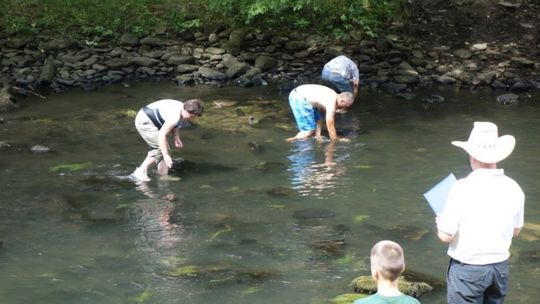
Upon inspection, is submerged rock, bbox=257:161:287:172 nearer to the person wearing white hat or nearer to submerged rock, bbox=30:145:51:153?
submerged rock, bbox=30:145:51:153

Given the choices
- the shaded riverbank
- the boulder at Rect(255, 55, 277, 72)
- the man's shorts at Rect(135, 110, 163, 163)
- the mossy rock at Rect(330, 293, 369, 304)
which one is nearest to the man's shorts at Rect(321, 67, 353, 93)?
the shaded riverbank

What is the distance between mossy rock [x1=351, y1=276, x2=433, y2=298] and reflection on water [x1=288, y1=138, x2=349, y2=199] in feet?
8.92

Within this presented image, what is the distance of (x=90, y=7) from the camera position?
18188 mm

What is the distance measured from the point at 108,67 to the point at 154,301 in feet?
35.2

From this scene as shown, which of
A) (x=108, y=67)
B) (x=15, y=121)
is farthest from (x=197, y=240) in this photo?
(x=108, y=67)

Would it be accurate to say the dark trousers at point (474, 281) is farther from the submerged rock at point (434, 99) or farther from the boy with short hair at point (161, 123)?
the submerged rock at point (434, 99)

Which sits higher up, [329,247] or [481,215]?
[481,215]

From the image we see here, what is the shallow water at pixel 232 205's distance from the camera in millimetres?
7020

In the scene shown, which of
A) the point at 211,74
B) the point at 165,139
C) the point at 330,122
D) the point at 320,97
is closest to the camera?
the point at 165,139

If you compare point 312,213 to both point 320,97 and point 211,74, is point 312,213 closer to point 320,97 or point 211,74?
point 320,97

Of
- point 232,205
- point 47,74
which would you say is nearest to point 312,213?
point 232,205

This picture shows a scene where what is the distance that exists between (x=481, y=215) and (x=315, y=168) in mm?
6017

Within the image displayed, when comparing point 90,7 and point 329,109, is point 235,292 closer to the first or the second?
point 329,109

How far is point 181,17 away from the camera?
1791 centimetres
